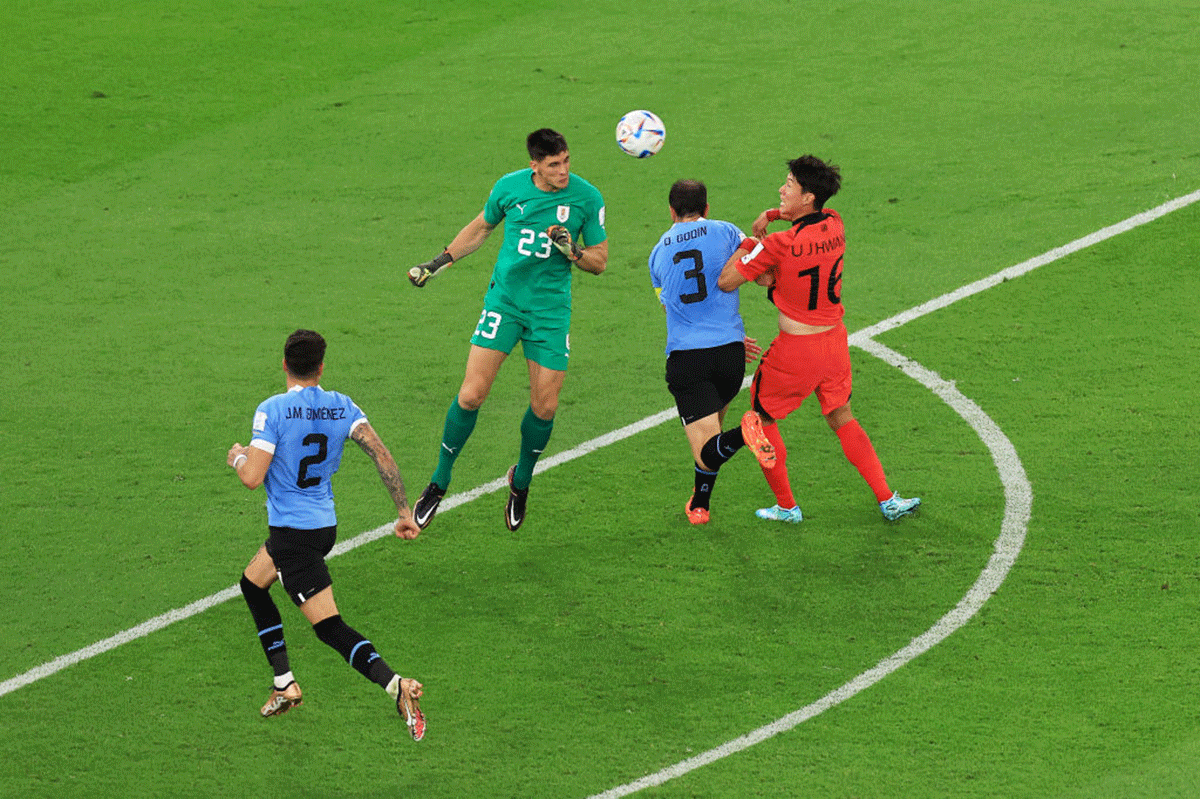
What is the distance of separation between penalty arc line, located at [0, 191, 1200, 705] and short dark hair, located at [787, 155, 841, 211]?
2.85 m

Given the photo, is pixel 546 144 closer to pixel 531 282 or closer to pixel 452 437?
pixel 531 282

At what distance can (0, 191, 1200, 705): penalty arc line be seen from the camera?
26.7 feet

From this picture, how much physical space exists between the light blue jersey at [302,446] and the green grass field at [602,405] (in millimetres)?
1192

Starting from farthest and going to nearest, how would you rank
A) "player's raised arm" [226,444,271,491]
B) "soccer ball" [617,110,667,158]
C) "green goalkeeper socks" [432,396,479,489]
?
"soccer ball" [617,110,667,158]
"green goalkeeper socks" [432,396,479,489]
"player's raised arm" [226,444,271,491]

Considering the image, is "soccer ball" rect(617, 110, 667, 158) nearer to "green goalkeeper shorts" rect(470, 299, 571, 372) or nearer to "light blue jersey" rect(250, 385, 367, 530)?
"green goalkeeper shorts" rect(470, 299, 571, 372)

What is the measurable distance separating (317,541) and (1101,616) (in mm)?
4365

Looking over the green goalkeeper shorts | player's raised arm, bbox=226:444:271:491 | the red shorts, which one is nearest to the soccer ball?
the green goalkeeper shorts

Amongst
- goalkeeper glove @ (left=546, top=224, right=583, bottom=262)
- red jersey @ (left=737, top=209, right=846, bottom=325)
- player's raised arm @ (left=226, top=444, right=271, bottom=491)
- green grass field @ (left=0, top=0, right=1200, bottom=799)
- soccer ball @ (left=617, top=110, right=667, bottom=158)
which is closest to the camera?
player's raised arm @ (left=226, top=444, right=271, bottom=491)

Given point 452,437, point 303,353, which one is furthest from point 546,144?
point 303,353

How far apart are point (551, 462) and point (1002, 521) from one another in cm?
314

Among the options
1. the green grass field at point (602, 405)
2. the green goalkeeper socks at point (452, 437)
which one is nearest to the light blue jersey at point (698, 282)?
the green grass field at point (602, 405)

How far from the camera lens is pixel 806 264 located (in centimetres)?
848

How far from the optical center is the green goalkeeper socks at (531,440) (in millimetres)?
9055

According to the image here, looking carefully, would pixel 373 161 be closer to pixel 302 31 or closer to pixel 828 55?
pixel 302 31
